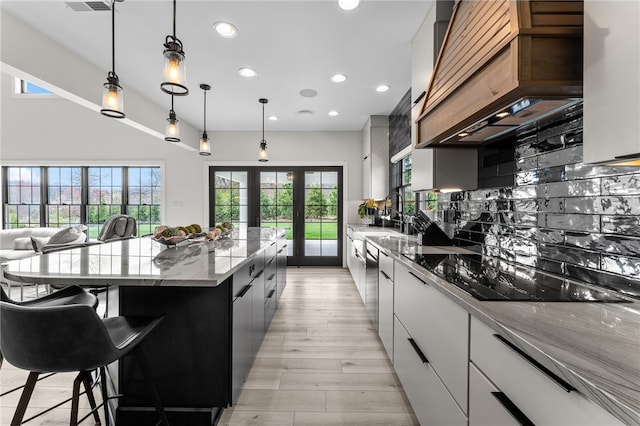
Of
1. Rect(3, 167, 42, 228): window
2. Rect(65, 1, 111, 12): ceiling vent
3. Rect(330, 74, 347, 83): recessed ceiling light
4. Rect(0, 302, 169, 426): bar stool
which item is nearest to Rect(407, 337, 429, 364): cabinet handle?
Rect(0, 302, 169, 426): bar stool

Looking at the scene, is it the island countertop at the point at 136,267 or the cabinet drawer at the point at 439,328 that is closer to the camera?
the cabinet drawer at the point at 439,328

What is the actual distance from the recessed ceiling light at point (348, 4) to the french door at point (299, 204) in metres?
3.76

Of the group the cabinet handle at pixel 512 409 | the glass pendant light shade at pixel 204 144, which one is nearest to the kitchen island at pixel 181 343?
the cabinet handle at pixel 512 409

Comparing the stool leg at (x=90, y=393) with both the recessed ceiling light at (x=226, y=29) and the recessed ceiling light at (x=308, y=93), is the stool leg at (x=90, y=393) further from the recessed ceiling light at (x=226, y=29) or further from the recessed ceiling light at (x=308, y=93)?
the recessed ceiling light at (x=308, y=93)

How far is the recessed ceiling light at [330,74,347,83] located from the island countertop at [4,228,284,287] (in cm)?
233

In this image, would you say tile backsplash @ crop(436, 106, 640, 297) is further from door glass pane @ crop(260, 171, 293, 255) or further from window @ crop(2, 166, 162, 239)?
window @ crop(2, 166, 162, 239)

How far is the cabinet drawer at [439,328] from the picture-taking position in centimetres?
110

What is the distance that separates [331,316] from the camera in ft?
10.7

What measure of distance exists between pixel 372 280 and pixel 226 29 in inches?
102

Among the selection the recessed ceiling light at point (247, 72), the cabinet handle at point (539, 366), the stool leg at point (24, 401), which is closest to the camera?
the cabinet handle at point (539, 366)

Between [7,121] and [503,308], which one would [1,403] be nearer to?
[503,308]

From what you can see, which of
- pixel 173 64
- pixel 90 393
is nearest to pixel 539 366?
pixel 90 393

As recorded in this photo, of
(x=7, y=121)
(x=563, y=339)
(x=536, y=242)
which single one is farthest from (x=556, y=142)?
(x=7, y=121)

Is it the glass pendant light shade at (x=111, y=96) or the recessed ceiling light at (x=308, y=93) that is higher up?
the recessed ceiling light at (x=308, y=93)
